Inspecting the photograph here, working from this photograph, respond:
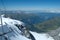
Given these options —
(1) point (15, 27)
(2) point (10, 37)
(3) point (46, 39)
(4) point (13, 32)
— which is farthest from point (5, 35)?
(3) point (46, 39)

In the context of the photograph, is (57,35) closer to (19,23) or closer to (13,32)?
(19,23)

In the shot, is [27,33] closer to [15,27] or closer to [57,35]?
[15,27]

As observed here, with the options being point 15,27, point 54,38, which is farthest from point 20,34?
point 54,38

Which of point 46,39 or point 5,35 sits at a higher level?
point 5,35

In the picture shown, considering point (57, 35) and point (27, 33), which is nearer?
point (27, 33)

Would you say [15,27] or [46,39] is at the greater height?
[15,27]

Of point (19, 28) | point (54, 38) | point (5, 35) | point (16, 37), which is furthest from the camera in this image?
point (54, 38)

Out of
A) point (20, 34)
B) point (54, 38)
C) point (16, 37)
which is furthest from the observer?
point (54, 38)

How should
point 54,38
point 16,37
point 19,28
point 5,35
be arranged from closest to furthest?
point 5,35, point 16,37, point 19,28, point 54,38

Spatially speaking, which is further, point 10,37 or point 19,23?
point 19,23
